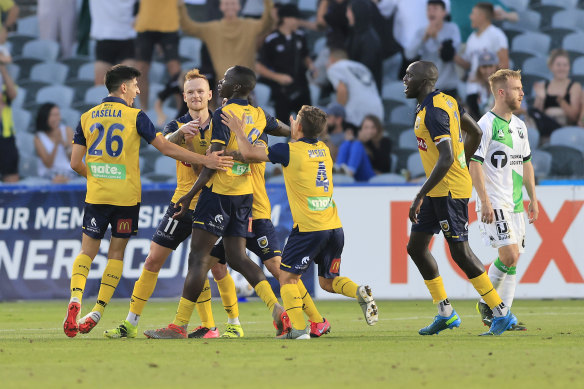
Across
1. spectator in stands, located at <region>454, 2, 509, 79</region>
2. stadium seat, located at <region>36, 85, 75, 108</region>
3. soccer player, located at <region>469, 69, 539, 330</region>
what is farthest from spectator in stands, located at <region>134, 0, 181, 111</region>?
soccer player, located at <region>469, 69, 539, 330</region>

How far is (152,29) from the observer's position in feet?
58.1

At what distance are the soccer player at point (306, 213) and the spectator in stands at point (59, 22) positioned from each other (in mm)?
11899

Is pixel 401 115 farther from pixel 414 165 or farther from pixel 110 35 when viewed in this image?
pixel 110 35

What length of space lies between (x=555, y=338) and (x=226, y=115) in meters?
3.15

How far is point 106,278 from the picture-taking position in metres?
8.63

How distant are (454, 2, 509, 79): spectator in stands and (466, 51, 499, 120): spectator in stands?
0.33ft

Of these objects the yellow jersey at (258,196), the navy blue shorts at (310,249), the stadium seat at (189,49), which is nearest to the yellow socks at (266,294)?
the navy blue shorts at (310,249)

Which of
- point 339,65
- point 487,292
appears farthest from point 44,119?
point 487,292

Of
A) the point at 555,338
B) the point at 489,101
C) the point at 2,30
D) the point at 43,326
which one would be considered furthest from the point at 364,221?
the point at 2,30

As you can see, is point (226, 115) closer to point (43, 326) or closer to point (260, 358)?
point (260, 358)

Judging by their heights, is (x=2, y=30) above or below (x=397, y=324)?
above

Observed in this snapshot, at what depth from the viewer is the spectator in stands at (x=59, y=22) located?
19234mm

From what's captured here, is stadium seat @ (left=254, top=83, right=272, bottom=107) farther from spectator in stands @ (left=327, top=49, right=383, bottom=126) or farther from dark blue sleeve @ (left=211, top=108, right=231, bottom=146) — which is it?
dark blue sleeve @ (left=211, top=108, right=231, bottom=146)

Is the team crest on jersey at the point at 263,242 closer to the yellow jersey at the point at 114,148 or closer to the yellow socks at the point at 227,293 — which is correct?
the yellow socks at the point at 227,293
